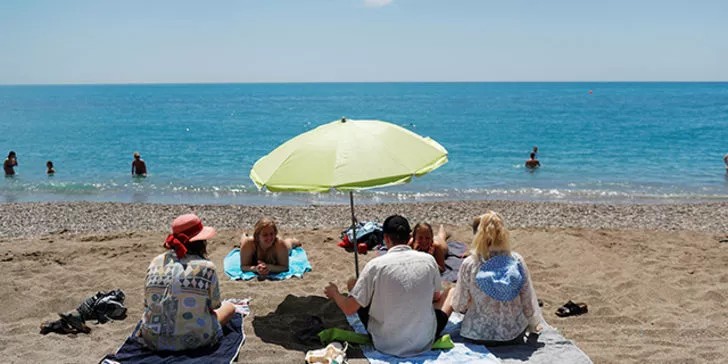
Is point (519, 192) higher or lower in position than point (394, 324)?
lower

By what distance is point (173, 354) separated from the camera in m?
5.25

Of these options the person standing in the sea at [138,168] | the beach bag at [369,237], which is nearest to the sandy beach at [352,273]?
the beach bag at [369,237]

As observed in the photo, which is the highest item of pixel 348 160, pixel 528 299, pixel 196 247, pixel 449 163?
pixel 348 160

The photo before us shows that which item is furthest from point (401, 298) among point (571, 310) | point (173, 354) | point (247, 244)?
point (247, 244)

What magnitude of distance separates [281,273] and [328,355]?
313cm

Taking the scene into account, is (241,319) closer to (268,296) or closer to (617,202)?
(268,296)

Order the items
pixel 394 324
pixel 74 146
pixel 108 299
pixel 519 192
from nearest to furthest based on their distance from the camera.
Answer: pixel 394 324 < pixel 108 299 < pixel 519 192 < pixel 74 146

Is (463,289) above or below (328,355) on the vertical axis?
above

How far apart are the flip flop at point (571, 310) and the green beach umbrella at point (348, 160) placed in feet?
7.45

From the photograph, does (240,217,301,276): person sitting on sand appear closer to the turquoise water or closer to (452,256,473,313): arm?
(452,256,473,313): arm

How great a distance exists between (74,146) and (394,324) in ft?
113

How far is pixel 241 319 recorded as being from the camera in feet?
20.6

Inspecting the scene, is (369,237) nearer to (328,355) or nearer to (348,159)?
(348,159)

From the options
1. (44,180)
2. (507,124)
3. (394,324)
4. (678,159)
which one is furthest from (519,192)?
(507,124)
